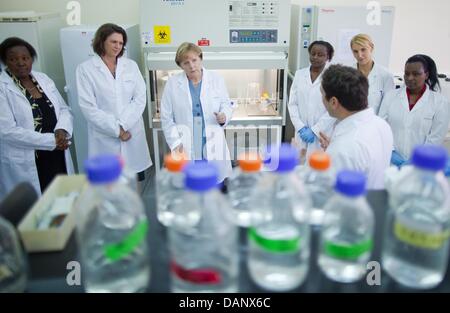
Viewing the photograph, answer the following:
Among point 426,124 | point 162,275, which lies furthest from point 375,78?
point 162,275

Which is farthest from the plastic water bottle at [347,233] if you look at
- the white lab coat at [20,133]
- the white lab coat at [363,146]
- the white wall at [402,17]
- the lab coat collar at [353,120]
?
the white wall at [402,17]

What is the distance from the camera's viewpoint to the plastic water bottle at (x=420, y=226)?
66 cm

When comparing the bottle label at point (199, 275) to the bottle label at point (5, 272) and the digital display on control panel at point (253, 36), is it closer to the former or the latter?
the bottle label at point (5, 272)

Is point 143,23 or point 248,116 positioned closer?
point 143,23

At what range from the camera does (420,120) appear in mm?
2492

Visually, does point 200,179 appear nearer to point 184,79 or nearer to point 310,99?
point 184,79

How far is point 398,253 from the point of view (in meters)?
0.72

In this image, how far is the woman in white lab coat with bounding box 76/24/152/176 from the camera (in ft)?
9.06

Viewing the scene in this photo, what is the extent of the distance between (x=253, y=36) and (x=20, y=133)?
1950 mm

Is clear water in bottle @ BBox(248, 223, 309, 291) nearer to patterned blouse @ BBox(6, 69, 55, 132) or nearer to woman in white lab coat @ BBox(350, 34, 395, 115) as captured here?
patterned blouse @ BBox(6, 69, 55, 132)

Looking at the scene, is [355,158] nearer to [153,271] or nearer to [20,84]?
[153,271]

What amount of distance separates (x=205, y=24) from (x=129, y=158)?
1278 millimetres

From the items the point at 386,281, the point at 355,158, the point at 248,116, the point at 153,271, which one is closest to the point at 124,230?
the point at 153,271

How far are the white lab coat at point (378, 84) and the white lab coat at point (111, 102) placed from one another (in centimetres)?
175
